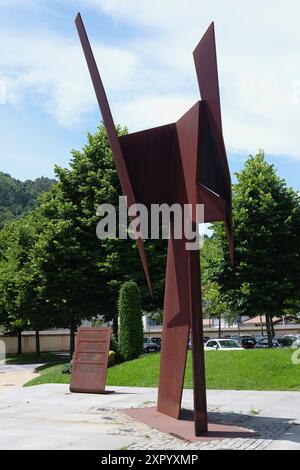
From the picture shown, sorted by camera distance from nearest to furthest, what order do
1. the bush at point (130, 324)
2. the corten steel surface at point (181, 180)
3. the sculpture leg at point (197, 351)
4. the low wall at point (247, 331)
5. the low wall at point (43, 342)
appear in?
1. the sculpture leg at point (197, 351)
2. the corten steel surface at point (181, 180)
3. the bush at point (130, 324)
4. the low wall at point (43, 342)
5. the low wall at point (247, 331)

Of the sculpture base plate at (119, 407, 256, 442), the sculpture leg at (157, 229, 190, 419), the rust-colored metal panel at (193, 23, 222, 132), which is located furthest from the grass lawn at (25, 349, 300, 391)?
the rust-colored metal panel at (193, 23, 222, 132)

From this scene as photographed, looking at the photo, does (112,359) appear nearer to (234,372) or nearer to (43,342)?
(234,372)

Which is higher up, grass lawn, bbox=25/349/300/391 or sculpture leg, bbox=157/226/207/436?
sculpture leg, bbox=157/226/207/436

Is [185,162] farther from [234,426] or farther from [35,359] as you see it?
[35,359]

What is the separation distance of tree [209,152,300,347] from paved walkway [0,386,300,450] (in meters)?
9.95

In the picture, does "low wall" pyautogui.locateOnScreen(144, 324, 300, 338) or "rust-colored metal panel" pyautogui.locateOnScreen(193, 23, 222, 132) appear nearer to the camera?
"rust-colored metal panel" pyautogui.locateOnScreen(193, 23, 222, 132)

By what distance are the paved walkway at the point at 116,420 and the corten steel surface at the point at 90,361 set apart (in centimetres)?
53

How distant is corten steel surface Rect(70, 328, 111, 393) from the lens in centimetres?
1515

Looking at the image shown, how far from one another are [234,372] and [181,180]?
337 inches

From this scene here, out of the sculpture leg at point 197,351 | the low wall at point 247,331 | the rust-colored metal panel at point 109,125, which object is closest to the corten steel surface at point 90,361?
the rust-colored metal panel at point 109,125

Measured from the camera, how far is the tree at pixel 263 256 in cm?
2441

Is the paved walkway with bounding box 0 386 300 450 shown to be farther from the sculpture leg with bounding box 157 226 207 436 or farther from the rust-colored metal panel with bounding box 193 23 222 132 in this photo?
the rust-colored metal panel with bounding box 193 23 222 132

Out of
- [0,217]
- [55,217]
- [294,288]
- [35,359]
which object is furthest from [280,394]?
[0,217]

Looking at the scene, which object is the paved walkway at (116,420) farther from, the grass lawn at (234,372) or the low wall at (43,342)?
the low wall at (43,342)
